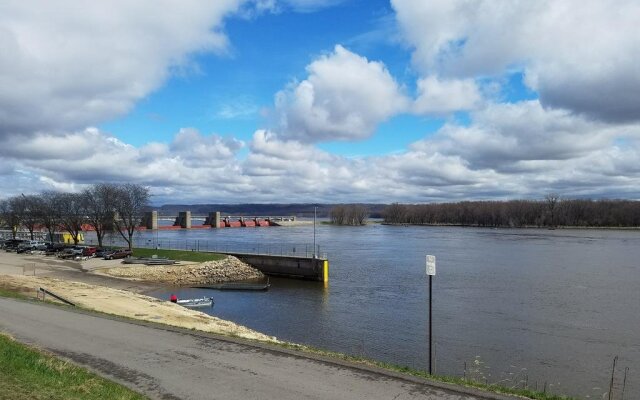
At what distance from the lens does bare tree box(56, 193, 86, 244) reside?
7362cm

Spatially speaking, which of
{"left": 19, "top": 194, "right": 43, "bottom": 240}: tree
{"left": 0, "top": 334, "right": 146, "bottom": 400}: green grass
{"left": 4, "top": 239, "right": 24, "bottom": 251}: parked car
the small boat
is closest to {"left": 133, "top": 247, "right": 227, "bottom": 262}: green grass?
the small boat

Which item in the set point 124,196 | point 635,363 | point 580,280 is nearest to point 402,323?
point 635,363

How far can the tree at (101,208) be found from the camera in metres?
68.1

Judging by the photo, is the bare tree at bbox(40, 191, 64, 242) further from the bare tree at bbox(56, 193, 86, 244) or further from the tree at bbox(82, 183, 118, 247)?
the tree at bbox(82, 183, 118, 247)

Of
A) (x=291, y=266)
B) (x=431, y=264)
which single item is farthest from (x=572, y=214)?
(x=431, y=264)

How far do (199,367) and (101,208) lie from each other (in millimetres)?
63454

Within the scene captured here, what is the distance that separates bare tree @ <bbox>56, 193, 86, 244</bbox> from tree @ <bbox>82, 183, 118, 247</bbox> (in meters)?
2.15

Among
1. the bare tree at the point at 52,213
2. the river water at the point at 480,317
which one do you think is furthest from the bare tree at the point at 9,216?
the river water at the point at 480,317

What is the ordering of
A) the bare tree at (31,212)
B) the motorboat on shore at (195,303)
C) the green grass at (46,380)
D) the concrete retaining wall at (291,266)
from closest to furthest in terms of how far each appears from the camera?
the green grass at (46,380) < the motorboat on shore at (195,303) < the concrete retaining wall at (291,266) < the bare tree at (31,212)

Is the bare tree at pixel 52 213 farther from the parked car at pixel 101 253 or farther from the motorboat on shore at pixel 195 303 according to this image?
the motorboat on shore at pixel 195 303

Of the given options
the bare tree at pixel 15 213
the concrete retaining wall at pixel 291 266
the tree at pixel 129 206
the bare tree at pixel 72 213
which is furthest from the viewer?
the bare tree at pixel 15 213

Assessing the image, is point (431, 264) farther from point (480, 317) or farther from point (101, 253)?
point (101, 253)

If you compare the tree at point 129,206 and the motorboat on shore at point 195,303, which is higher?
the tree at point 129,206

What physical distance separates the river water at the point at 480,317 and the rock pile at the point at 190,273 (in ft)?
14.2
